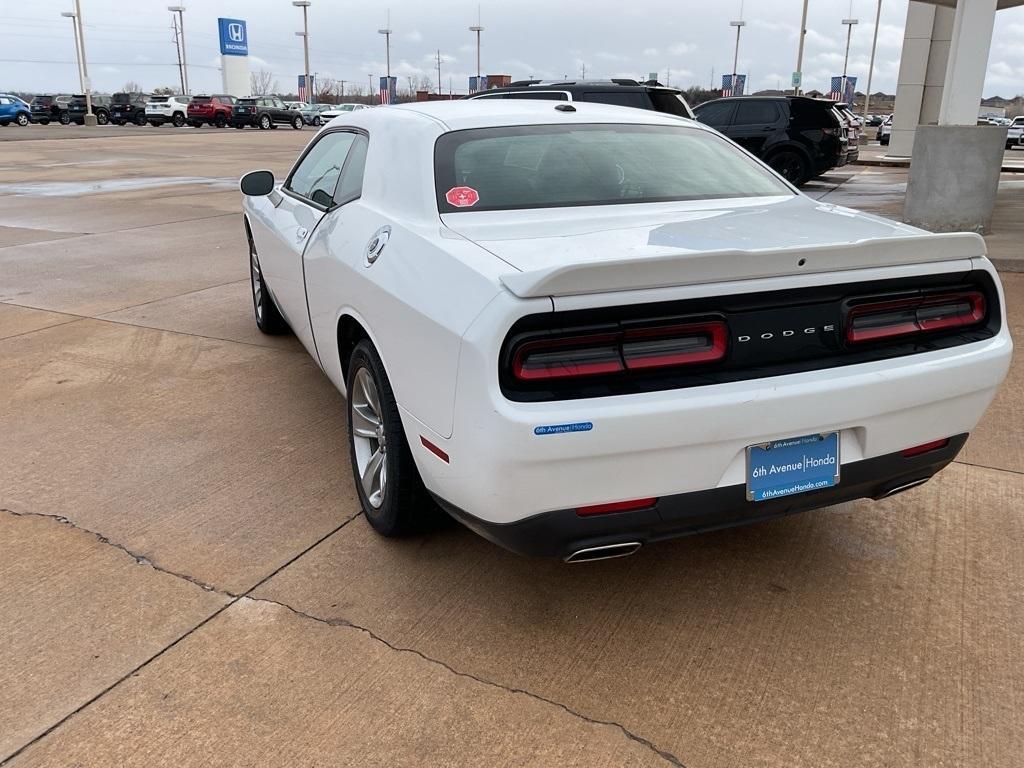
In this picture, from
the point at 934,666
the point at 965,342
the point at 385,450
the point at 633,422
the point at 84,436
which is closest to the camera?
the point at 633,422

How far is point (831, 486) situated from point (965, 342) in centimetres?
68

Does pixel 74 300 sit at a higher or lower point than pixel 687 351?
lower

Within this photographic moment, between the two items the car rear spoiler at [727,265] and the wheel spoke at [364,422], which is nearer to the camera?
the car rear spoiler at [727,265]

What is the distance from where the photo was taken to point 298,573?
3102 mm

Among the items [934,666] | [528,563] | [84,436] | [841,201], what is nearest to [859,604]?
[934,666]

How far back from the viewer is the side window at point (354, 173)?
148 inches

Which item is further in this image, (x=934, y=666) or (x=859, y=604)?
(x=859, y=604)

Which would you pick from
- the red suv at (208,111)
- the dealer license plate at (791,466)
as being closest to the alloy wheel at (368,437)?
the dealer license plate at (791,466)

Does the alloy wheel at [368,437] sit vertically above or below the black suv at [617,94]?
below

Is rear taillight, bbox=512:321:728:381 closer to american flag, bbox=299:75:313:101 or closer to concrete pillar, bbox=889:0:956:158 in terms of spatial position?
concrete pillar, bbox=889:0:956:158

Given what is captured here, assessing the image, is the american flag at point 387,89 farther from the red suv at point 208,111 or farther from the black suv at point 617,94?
the black suv at point 617,94

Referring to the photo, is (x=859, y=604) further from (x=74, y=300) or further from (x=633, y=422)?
(x=74, y=300)

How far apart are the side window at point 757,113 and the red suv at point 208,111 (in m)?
41.4

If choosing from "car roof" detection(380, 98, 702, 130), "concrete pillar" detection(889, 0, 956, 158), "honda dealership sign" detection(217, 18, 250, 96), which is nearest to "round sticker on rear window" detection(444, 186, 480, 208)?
"car roof" detection(380, 98, 702, 130)
